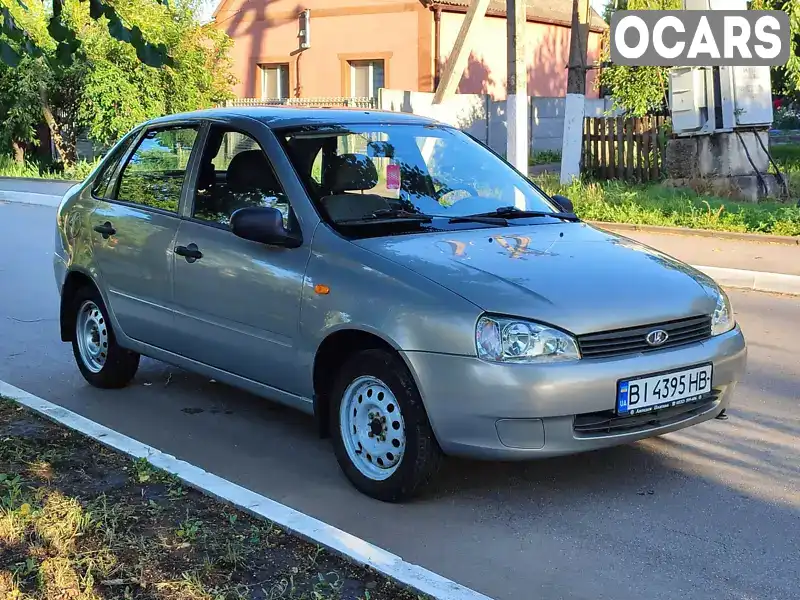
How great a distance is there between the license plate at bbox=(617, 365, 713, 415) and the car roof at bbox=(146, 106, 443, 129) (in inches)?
88.7

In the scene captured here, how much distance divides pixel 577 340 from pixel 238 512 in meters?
1.56

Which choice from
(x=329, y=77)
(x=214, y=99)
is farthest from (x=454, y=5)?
(x=214, y=99)

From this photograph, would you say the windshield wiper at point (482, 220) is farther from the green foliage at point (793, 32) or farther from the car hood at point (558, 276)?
the green foliage at point (793, 32)

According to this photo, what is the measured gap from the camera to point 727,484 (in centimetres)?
484

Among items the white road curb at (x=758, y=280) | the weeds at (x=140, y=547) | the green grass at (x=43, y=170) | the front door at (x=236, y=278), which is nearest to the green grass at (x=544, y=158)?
the green grass at (x=43, y=170)

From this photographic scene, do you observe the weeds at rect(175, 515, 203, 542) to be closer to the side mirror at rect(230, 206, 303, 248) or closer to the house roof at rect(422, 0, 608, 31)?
the side mirror at rect(230, 206, 303, 248)

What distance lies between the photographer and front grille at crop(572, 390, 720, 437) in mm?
4289

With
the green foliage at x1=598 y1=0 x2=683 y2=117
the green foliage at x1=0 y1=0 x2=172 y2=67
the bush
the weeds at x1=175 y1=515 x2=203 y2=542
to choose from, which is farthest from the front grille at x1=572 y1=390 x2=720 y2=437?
the bush

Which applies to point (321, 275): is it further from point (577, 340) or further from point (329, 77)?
point (329, 77)

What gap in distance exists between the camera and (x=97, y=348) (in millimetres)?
6668

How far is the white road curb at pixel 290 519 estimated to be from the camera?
3555mm

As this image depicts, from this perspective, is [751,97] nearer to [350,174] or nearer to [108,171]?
[108,171]

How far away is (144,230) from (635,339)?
119 inches

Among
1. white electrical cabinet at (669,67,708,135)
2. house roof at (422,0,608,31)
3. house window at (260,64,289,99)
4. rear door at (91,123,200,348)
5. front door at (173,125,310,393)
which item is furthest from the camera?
house window at (260,64,289,99)
